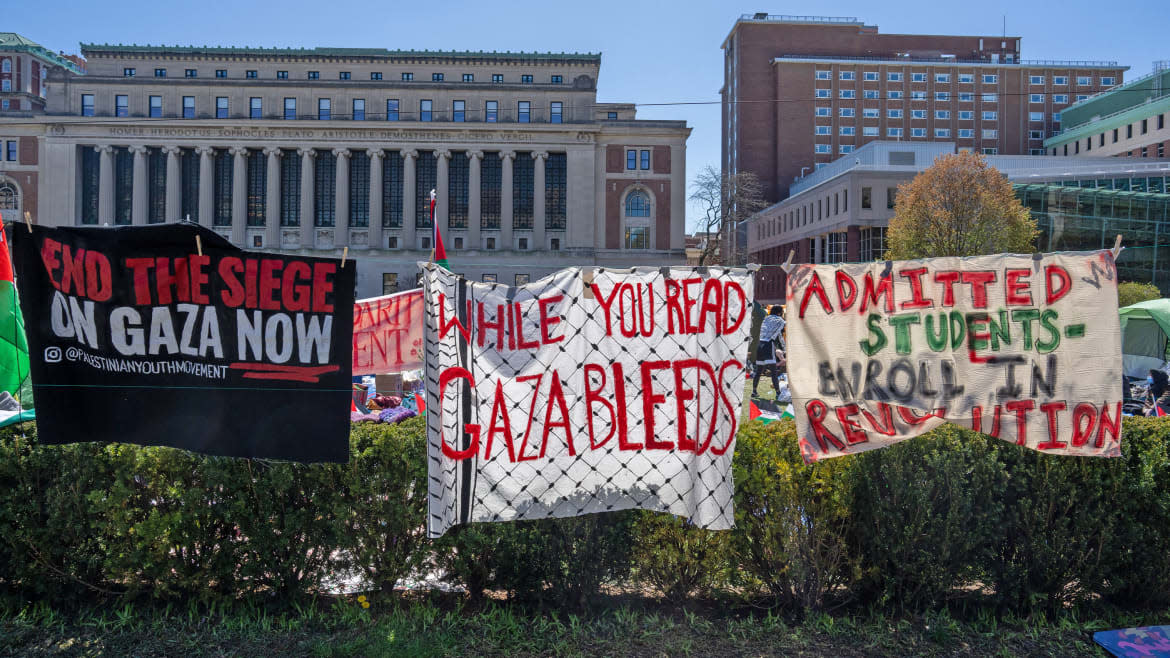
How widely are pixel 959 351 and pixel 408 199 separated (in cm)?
6510

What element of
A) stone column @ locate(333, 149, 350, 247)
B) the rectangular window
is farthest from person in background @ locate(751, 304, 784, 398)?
the rectangular window

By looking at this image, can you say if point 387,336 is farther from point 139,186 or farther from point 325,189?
point 139,186

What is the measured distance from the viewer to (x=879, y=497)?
4523 mm

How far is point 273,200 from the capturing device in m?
64.9

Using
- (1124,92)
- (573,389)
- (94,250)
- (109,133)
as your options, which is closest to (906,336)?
(573,389)

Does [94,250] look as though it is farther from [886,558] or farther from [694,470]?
[886,558]

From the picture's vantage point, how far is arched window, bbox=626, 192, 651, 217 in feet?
228

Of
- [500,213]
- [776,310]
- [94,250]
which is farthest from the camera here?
[500,213]

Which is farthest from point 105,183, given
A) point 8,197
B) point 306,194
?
point 306,194

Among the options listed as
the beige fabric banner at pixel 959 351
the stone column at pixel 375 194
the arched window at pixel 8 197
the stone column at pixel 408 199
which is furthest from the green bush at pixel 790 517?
the arched window at pixel 8 197

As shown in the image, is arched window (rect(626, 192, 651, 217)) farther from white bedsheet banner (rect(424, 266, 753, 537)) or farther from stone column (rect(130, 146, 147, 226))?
white bedsheet banner (rect(424, 266, 753, 537))

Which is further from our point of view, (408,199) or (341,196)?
(408,199)

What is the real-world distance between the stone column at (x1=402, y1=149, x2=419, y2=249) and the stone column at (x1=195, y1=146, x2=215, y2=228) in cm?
1630

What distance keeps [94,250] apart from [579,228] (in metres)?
62.8
